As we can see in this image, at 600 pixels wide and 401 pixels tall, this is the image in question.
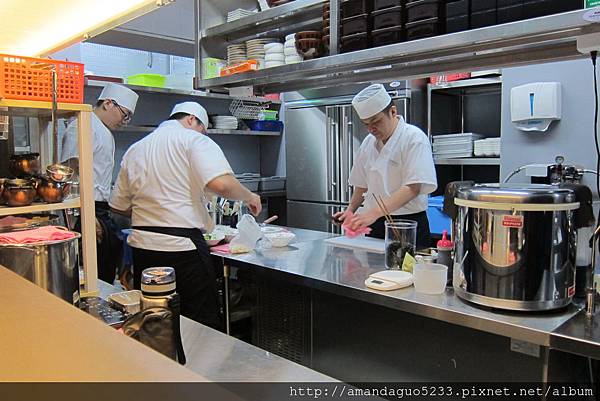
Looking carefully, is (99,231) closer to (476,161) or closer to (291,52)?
(291,52)

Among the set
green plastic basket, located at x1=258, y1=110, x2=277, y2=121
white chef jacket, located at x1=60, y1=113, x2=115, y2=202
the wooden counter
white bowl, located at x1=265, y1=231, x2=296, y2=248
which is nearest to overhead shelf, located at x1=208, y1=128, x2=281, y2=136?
green plastic basket, located at x1=258, y1=110, x2=277, y2=121

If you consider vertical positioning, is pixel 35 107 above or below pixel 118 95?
below

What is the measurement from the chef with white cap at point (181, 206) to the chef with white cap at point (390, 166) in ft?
2.40

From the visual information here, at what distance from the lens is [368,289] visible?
1.82 meters

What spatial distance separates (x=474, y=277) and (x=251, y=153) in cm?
456

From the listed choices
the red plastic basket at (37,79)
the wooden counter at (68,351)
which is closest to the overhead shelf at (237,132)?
the red plastic basket at (37,79)

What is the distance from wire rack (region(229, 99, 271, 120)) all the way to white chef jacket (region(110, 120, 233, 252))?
2.90 metres

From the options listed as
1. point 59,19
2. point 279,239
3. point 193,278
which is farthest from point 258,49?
point 193,278

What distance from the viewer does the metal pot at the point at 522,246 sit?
4.76 feet

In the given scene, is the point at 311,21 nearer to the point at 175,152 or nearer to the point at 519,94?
the point at 175,152

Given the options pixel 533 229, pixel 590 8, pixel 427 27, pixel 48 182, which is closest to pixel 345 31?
pixel 427 27

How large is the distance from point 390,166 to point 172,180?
1.27 m

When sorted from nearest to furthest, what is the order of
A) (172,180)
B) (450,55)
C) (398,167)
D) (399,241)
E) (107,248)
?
1. (450,55)
2. (399,241)
3. (172,180)
4. (398,167)
5. (107,248)

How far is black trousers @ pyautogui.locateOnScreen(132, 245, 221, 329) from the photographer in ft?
8.25
